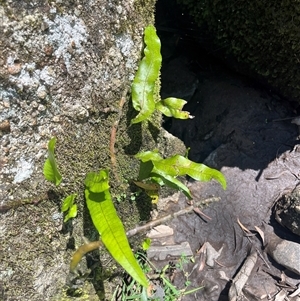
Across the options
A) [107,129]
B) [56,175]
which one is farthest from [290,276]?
[56,175]

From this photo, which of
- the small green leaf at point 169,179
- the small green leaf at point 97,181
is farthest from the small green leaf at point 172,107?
the small green leaf at point 97,181

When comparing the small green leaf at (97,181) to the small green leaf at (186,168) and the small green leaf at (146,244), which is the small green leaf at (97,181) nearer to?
the small green leaf at (186,168)

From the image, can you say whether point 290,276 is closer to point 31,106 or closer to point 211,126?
point 211,126

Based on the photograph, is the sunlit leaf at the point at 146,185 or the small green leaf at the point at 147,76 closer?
the small green leaf at the point at 147,76

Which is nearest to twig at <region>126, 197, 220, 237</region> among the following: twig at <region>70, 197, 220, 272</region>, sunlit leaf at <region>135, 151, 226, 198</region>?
twig at <region>70, 197, 220, 272</region>

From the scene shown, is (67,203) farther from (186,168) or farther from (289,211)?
(289,211)

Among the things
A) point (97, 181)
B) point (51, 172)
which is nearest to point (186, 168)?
point (97, 181)

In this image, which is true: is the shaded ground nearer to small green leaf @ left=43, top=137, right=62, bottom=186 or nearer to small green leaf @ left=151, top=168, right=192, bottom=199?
small green leaf @ left=151, top=168, right=192, bottom=199

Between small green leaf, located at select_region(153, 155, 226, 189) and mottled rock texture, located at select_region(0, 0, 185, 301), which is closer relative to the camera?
mottled rock texture, located at select_region(0, 0, 185, 301)
